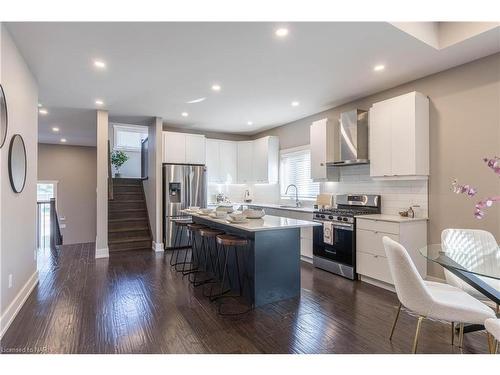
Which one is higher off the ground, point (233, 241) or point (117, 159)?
point (117, 159)

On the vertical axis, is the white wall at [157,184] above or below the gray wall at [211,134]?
below

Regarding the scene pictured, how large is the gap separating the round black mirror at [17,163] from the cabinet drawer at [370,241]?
13.3ft

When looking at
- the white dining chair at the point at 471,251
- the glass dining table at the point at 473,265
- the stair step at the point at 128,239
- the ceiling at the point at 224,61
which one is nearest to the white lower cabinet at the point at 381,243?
the white dining chair at the point at 471,251

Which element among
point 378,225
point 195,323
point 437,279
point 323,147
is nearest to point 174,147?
point 323,147

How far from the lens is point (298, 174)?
597 cm

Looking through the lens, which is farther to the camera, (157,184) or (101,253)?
(157,184)

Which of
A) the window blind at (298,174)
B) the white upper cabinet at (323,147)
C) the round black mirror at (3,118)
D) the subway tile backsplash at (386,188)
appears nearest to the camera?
the round black mirror at (3,118)

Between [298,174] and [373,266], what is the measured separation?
2.72 metres

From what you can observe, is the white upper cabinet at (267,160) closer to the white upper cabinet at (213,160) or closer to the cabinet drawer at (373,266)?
the white upper cabinet at (213,160)

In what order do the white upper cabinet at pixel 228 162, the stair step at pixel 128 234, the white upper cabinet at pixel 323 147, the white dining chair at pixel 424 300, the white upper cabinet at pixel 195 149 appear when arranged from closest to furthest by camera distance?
the white dining chair at pixel 424 300 → the white upper cabinet at pixel 323 147 → the stair step at pixel 128 234 → the white upper cabinet at pixel 195 149 → the white upper cabinet at pixel 228 162

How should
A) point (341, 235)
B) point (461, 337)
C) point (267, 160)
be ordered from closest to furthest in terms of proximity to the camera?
1. point (461, 337)
2. point (341, 235)
3. point (267, 160)

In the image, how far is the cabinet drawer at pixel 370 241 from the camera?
3.58 m

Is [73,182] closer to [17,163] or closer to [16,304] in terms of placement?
[17,163]
